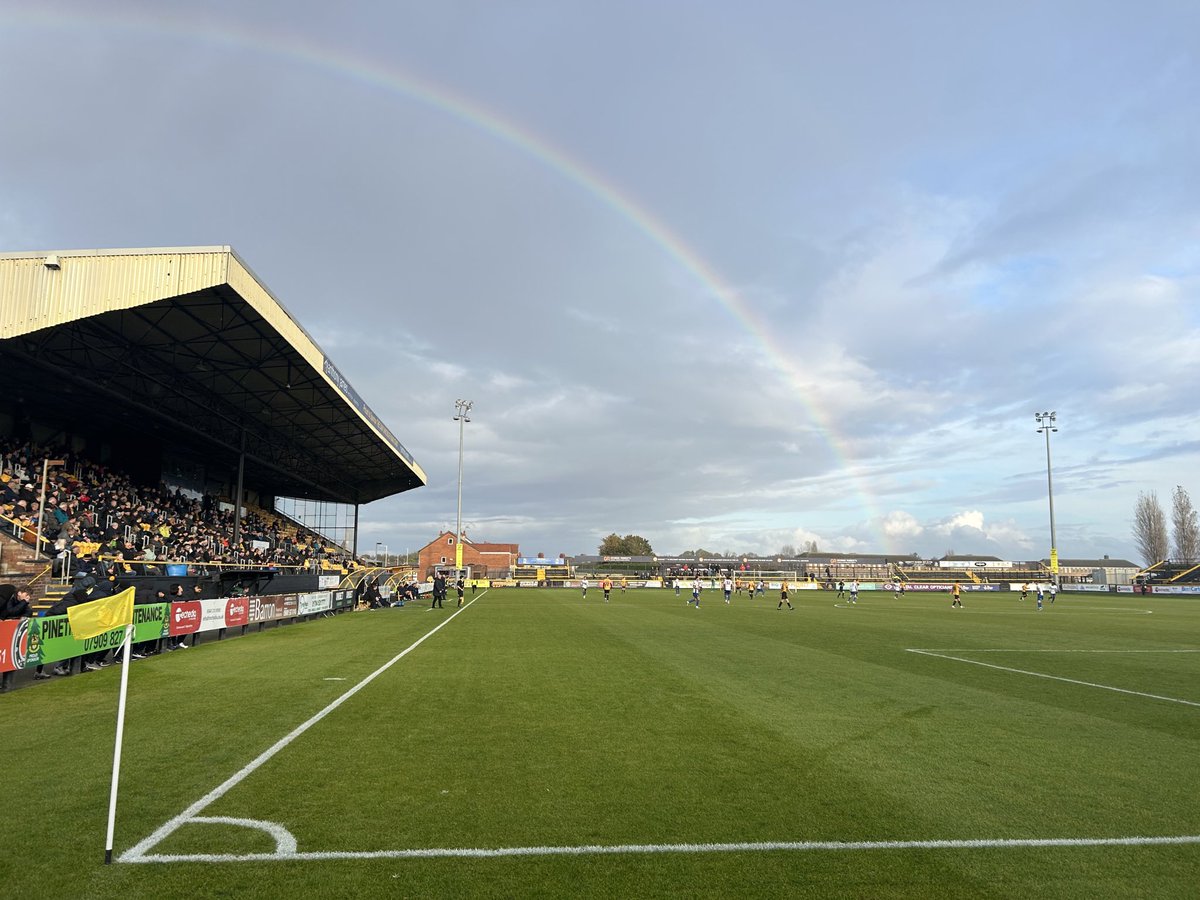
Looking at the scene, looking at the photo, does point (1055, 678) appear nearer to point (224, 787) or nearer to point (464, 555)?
point (224, 787)

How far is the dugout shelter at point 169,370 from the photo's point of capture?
17938 millimetres

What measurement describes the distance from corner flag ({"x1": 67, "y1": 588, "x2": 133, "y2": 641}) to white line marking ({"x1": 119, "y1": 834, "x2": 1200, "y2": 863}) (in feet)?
6.23

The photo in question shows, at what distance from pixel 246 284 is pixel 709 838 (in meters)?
19.2

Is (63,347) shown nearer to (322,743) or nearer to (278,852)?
(322,743)

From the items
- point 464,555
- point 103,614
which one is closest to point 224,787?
point 103,614

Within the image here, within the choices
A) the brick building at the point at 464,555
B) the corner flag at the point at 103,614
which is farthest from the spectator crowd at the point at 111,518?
the brick building at the point at 464,555

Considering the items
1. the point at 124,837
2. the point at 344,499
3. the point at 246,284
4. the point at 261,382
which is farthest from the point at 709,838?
the point at 344,499

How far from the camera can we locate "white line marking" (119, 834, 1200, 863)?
196 inches

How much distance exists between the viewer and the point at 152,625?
16.5 m

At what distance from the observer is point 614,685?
1253 cm

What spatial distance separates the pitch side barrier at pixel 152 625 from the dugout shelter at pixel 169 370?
7.78 meters

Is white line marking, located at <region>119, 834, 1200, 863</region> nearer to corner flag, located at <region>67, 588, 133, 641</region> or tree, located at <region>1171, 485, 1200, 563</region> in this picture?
corner flag, located at <region>67, 588, 133, 641</region>

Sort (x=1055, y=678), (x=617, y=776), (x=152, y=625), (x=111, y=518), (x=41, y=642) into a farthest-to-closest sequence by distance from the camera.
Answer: (x=111, y=518) < (x=152, y=625) < (x=1055, y=678) < (x=41, y=642) < (x=617, y=776)

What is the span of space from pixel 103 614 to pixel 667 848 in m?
5.05
